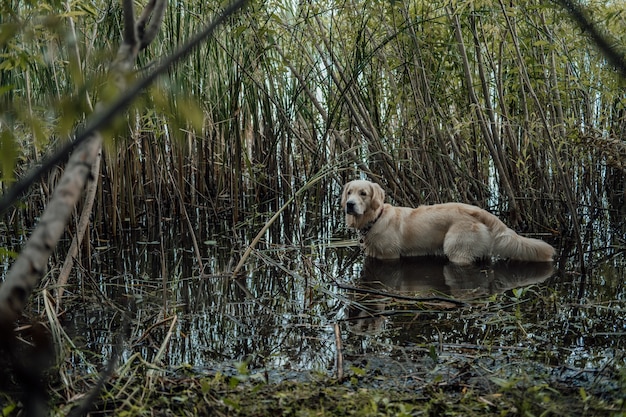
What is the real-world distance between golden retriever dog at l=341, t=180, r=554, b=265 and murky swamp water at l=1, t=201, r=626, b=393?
137 millimetres

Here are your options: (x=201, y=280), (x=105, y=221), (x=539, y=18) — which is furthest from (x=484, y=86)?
(x=105, y=221)

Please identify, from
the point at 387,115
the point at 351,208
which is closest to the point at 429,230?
the point at 351,208

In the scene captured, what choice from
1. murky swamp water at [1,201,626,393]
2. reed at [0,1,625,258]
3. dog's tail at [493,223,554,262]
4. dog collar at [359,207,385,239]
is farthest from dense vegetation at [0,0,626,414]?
murky swamp water at [1,201,626,393]

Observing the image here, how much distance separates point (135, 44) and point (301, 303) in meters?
2.64

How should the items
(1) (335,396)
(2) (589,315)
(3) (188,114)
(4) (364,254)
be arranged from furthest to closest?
(4) (364,254)
(2) (589,315)
(1) (335,396)
(3) (188,114)

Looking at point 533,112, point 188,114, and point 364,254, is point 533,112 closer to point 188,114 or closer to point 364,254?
point 364,254

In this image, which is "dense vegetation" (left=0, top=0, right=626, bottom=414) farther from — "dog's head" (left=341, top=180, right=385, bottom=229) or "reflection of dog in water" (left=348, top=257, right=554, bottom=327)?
"reflection of dog in water" (left=348, top=257, right=554, bottom=327)

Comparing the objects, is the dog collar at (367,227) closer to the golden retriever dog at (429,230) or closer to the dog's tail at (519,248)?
the golden retriever dog at (429,230)

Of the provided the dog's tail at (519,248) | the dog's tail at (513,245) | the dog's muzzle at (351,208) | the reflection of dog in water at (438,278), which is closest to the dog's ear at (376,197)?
the dog's muzzle at (351,208)

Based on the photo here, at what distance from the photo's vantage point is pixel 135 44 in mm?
1070

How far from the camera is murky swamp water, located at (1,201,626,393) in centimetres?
257

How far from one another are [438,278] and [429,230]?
0.70 metres

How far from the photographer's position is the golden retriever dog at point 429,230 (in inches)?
184

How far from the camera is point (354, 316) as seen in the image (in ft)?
10.9
